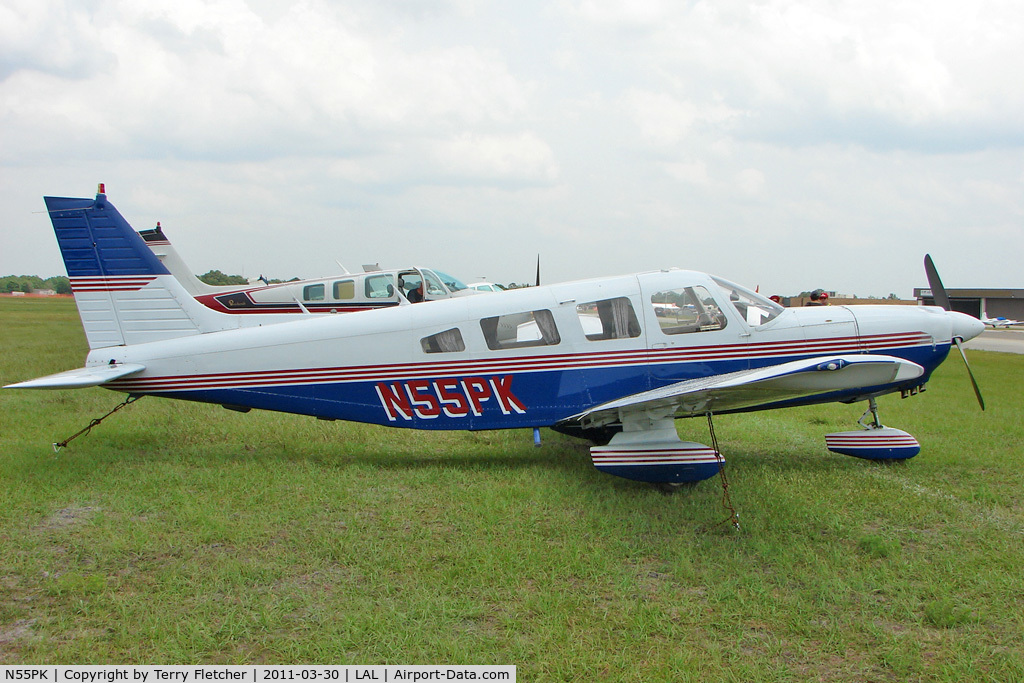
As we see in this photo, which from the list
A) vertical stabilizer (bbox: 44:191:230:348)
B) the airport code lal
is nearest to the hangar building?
vertical stabilizer (bbox: 44:191:230:348)

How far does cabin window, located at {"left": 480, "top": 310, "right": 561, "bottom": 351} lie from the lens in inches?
270

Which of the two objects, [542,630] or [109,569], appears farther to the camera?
[109,569]

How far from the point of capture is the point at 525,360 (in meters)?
6.88

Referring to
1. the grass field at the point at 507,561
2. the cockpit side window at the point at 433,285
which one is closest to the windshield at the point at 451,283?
the cockpit side window at the point at 433,285

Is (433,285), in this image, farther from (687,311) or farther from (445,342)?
(687,311)

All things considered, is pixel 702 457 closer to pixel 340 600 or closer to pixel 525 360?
pixel 525 360

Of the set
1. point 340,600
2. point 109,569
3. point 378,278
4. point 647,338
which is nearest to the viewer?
point 340,600

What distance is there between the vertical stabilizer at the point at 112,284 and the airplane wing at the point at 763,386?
468 cm

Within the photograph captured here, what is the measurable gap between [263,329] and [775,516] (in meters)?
5.53

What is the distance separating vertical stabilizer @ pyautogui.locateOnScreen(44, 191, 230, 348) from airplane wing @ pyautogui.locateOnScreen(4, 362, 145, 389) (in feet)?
1.09

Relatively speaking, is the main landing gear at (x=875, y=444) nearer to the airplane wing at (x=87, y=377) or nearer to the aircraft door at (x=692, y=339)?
the aircraft door at (x=692, y=339)

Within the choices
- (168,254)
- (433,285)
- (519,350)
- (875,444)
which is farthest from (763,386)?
(168,254)

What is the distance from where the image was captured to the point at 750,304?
6949 mm

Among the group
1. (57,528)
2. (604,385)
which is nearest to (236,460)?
(57,528)
